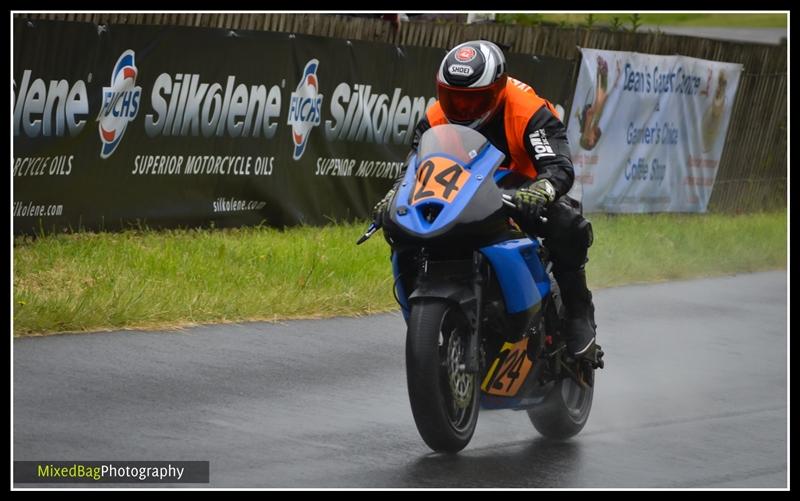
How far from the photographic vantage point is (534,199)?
638cm

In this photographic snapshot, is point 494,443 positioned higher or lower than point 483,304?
lower

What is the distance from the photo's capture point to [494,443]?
23.3 ft

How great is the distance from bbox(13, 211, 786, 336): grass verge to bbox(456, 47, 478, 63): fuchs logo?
3369 mm

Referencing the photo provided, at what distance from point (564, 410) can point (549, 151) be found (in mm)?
1314

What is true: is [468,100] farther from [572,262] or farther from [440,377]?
[440,377]

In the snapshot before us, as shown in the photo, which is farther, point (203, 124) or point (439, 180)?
point (203, 124)

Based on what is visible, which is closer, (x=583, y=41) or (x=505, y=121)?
(x=505, y=121)

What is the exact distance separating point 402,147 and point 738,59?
20.4 ft

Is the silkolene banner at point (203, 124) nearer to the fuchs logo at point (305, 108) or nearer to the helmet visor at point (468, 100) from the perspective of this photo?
the fuchs logo at point (305, 108)

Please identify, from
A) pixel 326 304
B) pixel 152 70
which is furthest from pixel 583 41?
pixel 326 304

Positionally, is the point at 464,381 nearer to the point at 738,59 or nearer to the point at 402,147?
the point at 402,147

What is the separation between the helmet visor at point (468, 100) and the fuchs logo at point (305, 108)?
729 centimetres

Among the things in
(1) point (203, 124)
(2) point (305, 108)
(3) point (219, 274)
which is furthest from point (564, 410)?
(2) point (305, 108)

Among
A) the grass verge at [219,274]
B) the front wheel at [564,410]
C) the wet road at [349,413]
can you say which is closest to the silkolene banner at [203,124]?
the grass verge at [219,274]
